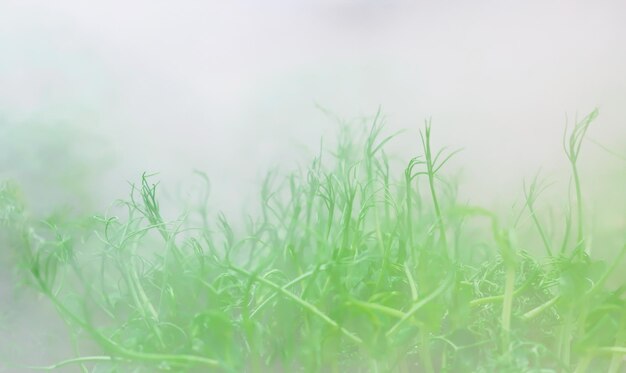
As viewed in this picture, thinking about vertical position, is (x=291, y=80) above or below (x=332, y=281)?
above

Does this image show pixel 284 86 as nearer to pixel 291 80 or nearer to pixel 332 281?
pixel 291 80

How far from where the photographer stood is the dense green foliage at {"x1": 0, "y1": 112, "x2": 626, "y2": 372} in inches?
31.6

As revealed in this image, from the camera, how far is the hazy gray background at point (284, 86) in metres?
1.02

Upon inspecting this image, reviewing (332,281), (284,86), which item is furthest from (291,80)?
(332,281)

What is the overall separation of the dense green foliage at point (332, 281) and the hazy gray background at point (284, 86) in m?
0.04

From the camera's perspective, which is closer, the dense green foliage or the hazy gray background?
the dense green foliage

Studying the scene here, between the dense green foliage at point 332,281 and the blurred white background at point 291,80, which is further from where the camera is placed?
the blurred white background at point 291,80

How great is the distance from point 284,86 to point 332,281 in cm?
32

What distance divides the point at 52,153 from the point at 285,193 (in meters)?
0.29

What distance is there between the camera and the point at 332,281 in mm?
813

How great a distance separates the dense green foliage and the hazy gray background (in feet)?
0.14

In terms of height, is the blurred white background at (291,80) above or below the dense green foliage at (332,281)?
above

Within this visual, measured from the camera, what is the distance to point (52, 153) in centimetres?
102

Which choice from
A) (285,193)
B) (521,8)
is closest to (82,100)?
(285,193)
